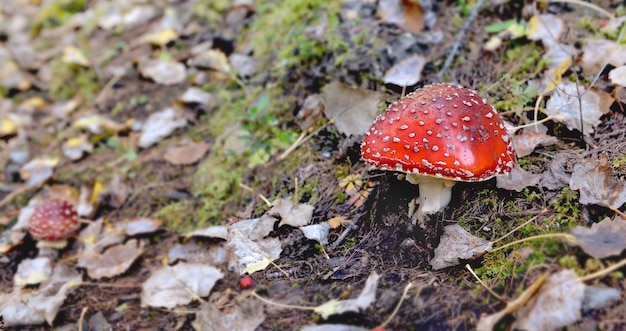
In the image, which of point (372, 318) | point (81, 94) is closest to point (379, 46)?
point (372, 318)

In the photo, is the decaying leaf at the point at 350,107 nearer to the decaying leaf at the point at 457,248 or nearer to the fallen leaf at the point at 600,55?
the decaying leaf at the point at 457,248

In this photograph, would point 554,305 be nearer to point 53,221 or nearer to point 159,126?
point 53,221

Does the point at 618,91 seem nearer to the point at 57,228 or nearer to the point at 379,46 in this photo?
the point at 379,46

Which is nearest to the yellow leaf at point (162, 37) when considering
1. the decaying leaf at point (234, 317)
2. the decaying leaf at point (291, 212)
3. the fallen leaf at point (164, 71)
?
the fallen leaf at point (164, 71)

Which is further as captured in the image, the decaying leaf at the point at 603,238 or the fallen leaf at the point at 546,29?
the fallen leaf at the point at 546,29

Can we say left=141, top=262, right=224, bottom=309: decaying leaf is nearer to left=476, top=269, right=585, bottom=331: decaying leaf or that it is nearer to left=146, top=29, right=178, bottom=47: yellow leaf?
left=476, top=269, right=585, bottom=331: decaying leaf

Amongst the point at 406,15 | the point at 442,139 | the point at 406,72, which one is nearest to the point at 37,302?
the point at 442,139

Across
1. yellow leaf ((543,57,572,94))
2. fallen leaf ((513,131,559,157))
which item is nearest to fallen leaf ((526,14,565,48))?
yellow leaf ((543,57,572,94))
